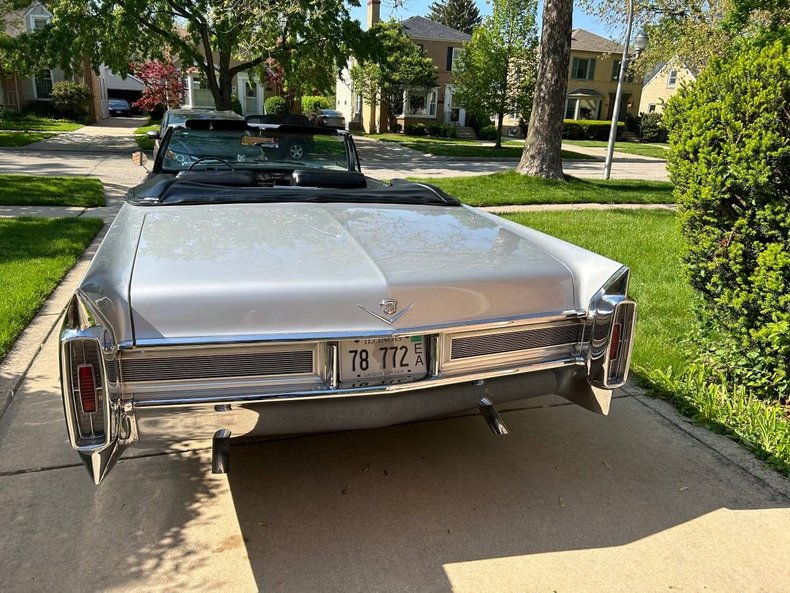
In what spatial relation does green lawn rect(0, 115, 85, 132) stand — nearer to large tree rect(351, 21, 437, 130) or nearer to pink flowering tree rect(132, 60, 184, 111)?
pink flowering tree rect(132, 60, 184, 111)

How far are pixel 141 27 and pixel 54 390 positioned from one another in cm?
1796

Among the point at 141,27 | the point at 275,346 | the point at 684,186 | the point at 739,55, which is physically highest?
the point at 141,27

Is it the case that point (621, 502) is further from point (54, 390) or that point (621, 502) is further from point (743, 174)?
point (54, 390)

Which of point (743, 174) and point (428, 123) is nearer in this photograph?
point (743, 174)

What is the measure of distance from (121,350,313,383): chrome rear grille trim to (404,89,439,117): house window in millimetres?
36182

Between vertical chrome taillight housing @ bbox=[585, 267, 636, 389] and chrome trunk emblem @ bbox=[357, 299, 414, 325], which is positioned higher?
chrome trunk emblem @ bbox=[357, 299, 414, 325]

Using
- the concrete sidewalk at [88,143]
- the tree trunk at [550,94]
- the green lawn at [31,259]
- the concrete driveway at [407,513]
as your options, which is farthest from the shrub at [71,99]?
the concrete driveway at [407,513]

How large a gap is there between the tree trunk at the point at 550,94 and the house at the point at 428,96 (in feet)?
79.3

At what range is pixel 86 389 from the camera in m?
2.06

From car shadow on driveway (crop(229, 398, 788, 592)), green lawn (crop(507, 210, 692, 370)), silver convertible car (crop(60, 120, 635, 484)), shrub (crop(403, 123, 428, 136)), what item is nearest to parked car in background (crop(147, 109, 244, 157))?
silver convertible car (crop(60, 120, 635, 484))

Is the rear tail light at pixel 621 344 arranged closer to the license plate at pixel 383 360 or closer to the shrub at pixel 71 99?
the license plate at pixel 383 360

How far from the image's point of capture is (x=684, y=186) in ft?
13.0

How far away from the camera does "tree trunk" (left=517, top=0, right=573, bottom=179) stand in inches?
492

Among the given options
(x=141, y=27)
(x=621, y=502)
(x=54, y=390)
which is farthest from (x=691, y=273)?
(x=141, y=27)
